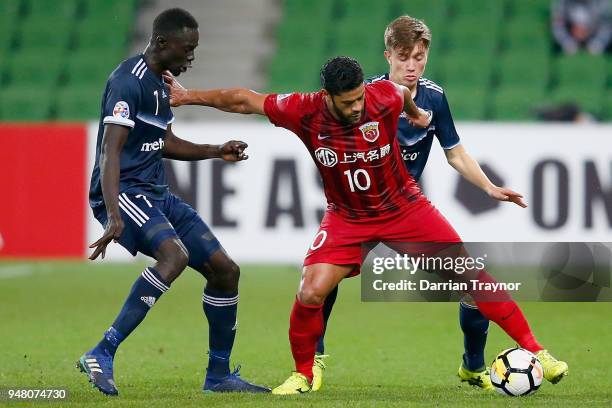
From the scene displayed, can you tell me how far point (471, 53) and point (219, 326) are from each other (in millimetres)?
11009

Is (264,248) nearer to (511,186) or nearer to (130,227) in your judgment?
(511,186)

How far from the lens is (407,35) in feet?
22.4

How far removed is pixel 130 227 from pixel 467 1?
12112 mm

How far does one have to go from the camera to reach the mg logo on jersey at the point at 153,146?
254 inches

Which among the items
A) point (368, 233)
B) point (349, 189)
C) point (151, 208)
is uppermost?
point (349, 189)

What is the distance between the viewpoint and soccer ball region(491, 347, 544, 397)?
6086 mm

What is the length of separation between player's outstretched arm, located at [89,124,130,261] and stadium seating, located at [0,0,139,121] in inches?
391

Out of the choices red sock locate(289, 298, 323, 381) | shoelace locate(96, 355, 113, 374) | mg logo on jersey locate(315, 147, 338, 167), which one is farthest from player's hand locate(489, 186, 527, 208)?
shoelace locate(96, 355, 113, 374)

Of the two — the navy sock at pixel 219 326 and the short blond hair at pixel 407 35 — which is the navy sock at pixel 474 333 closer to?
the navy sock at pixel 219 326

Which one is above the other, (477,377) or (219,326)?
(219,326)

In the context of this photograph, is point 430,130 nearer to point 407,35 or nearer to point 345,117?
point 407,35

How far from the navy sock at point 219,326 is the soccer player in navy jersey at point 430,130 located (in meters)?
0.54

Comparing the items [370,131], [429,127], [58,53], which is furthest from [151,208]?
[58,53]

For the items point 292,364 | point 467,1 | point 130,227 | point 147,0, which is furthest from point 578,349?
point 147,0
